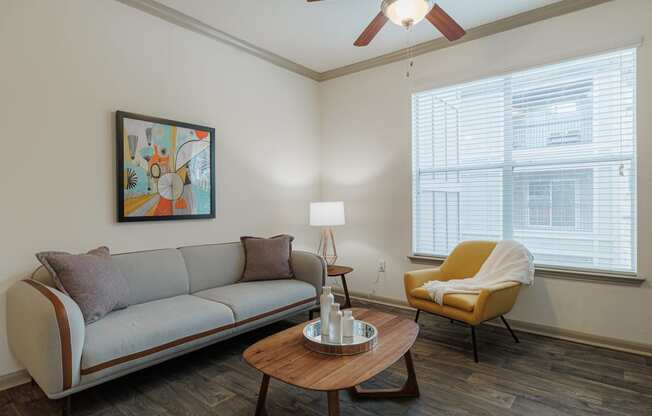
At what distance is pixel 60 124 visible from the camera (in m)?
2.56

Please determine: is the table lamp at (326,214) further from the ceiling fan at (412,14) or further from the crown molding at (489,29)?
the ceiling fan at (412,14)

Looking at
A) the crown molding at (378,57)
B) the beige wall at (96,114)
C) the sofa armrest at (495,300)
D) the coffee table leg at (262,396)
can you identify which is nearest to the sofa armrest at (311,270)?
the beige wall at (96,114)

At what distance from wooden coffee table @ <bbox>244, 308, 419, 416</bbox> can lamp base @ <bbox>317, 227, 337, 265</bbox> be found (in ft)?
6.50

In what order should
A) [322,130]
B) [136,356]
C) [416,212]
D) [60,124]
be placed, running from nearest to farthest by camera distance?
[136,356] → [60,124] → [416,212] → [322,130]

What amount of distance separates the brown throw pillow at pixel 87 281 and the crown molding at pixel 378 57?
199 centimetres

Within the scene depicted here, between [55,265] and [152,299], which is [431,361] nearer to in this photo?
[152,299]

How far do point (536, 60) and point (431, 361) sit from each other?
2.62 m

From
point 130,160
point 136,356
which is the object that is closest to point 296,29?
point 130,160

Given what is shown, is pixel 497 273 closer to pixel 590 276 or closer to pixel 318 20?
pixel 590 276

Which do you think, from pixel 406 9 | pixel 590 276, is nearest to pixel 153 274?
pixel 406 9

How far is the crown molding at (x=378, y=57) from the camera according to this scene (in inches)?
117

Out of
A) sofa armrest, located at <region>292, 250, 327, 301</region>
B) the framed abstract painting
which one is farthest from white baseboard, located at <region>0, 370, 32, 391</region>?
sofa armrest, located at <region>292, 250, 327, 301</region>

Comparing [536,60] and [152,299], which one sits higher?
[536,60]

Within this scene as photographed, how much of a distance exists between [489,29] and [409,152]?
1.32 meters
